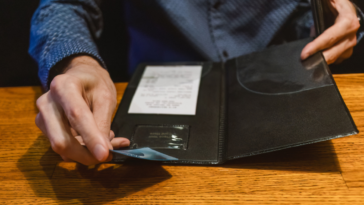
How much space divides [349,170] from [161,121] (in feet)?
1.29

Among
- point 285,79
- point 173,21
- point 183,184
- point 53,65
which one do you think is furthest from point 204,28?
point 183,184

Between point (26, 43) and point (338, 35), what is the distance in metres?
1.14

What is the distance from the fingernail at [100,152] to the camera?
39 centimetres

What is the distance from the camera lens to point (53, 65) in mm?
622

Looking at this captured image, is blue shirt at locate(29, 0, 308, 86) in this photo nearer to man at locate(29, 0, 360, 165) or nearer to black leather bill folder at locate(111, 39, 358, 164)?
man at locate(29, 0, 360, 165)

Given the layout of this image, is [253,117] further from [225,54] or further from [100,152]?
[225,54]

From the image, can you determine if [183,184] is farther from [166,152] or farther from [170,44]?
[170,44]

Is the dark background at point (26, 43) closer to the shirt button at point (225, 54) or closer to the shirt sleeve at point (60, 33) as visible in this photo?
the shirt sleeve at point (60, 33)

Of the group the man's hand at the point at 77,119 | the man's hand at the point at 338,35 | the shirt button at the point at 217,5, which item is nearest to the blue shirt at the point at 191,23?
the shirt button at the point at 217,5

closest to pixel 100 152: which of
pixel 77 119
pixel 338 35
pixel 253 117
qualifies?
pixel 77 119

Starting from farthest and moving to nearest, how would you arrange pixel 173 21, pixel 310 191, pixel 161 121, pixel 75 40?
pixel 173 21 < pixel 75 40 < pixel 161 121 < pixel 310 191

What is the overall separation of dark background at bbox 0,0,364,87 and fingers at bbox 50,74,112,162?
1.17 feet

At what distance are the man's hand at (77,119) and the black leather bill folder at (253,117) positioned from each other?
0.25ft

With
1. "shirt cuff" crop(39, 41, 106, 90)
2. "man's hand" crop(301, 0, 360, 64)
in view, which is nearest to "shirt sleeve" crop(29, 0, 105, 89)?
"shirt cuff" crop(39, 41, 106, 90)
